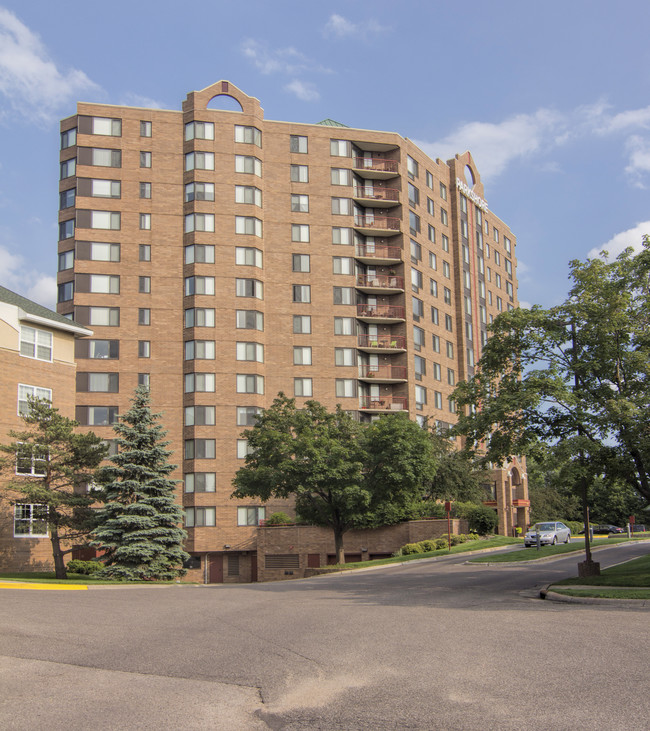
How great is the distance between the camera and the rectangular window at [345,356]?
61156 mm

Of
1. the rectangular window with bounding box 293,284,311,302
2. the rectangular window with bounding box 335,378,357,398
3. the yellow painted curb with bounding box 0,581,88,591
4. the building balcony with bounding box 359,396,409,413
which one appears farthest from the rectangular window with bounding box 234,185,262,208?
the yellow painted curb with bounding box 0,581,88,591

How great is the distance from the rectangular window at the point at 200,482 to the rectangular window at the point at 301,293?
49.5 feet

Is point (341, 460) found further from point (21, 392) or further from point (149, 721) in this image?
point (149, 721)

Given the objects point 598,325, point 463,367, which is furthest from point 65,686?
point 463,367

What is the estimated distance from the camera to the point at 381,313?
63469 millimetres

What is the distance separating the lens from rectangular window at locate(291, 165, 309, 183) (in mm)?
63094

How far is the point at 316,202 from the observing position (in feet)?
207

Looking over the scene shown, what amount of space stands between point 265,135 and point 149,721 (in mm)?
59503

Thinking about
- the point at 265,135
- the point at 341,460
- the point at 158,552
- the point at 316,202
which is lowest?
the point at 158,552

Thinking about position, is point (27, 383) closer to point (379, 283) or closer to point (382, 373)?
point (382, 373)

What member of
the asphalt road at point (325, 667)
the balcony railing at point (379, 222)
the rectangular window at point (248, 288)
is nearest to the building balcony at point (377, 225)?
the balcony railing at point (379, 222)

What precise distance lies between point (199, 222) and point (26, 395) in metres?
26.3

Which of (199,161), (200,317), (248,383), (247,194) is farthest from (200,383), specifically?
(199,161)

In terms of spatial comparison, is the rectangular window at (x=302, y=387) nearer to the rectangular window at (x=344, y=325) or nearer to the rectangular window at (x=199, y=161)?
the rectangular window at (x=344, y=325)
